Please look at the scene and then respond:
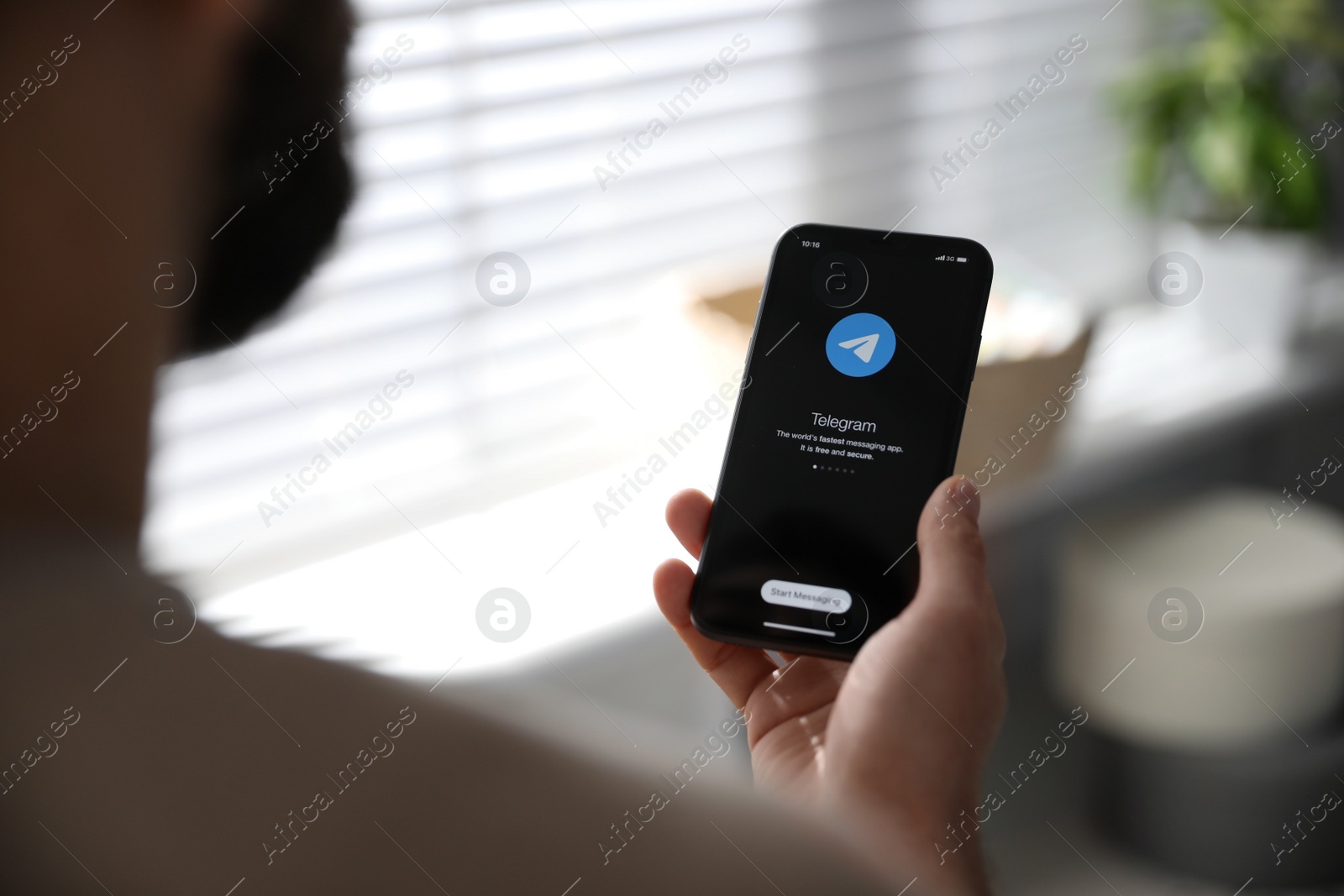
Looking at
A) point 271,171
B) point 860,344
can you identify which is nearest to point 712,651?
point 860,344

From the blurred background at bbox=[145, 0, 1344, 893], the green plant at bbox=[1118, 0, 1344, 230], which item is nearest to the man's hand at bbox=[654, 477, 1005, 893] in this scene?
the blurred background at bbox=[145, 0, 1344, 893]

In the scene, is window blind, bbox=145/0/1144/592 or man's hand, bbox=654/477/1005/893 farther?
window blind, bbox=145/0/1144/592

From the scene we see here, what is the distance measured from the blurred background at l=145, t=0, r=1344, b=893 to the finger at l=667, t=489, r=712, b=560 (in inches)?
10.1

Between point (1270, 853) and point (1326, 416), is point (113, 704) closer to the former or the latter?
point (1270, 853)

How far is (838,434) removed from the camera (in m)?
0.55

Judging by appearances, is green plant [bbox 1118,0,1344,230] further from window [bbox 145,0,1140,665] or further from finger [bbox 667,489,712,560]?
finger [bbox 667,489,712,560]

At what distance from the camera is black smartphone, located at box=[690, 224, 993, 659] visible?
20.8 inches

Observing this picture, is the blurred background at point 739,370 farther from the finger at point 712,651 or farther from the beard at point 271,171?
the finger at point 712,651

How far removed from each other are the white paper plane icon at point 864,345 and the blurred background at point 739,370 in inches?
10.2

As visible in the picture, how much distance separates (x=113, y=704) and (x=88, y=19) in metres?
0.35

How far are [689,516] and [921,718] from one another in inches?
6.8

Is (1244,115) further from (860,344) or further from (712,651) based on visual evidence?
(712,651)

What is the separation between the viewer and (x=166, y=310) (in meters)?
0.61

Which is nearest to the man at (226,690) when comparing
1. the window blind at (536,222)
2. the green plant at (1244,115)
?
the window blind at (536,222)
